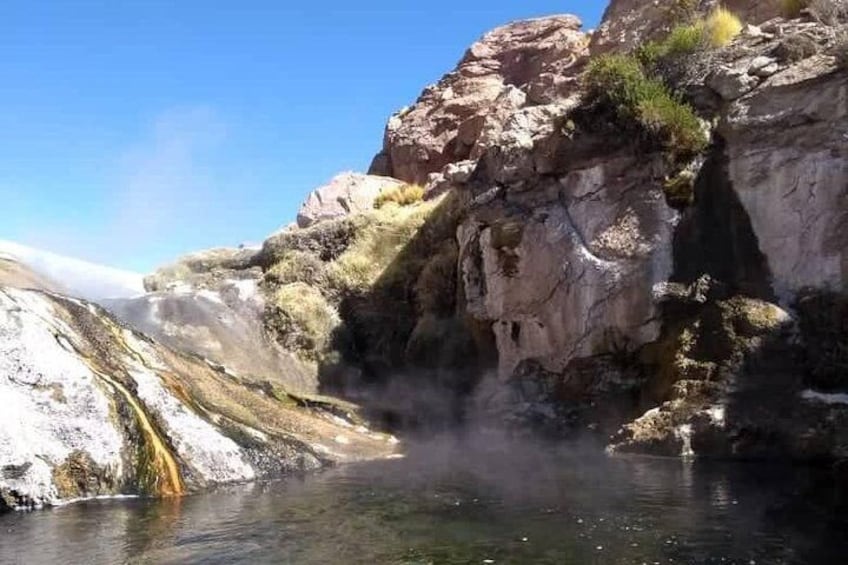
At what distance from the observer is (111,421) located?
42.2 ft

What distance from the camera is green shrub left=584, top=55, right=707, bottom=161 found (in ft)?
58.0

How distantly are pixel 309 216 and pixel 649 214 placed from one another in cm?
1690

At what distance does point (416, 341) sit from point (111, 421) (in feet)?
35.2

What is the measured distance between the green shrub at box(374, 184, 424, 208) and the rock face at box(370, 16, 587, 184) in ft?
12.5

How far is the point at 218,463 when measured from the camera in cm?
1352

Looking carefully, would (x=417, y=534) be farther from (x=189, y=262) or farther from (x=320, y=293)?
(x=189, y=262)

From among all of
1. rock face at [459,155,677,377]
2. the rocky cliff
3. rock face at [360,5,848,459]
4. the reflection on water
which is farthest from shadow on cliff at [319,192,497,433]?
the reflection on water

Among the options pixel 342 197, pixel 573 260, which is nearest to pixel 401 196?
pixel 342 197

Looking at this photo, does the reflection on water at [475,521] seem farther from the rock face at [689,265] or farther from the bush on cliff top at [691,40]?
the bush on cliff top at [691,40]

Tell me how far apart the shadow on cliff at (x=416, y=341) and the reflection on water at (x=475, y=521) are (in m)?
7.17

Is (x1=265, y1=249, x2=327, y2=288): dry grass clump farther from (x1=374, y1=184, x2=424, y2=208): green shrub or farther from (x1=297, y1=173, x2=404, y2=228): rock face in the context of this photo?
(x1=297, y1=173, x2=404, y2=228): rock face

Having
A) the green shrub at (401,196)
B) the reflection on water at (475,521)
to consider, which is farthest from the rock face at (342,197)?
the reflection on water at (475,521)

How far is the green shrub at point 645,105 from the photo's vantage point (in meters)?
17.7

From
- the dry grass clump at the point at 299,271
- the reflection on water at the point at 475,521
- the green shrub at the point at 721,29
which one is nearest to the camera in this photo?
the reflection on water at the point at 475,521
